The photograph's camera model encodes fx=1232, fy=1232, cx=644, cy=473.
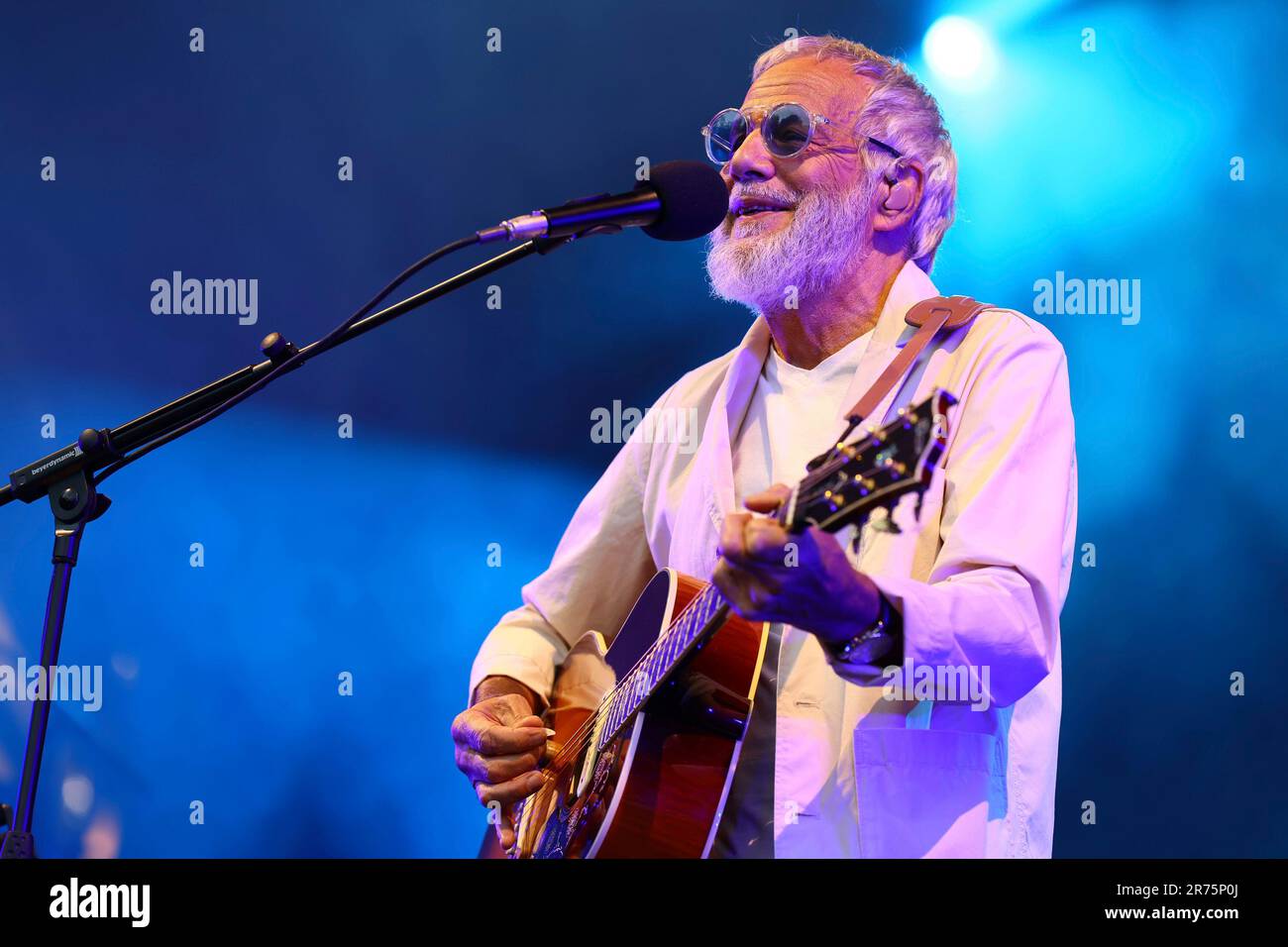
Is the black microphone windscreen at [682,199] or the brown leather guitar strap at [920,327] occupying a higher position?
the black microphone windscreen at [682,199]

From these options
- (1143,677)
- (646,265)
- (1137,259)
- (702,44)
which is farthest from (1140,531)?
(702,44)

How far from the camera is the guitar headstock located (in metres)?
1.61

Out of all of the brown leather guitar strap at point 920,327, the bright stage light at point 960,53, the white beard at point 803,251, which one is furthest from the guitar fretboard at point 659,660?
the bright stage light at point 960,53

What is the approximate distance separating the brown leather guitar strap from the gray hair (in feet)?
1.41

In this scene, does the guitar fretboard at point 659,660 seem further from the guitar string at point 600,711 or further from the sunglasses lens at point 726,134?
the sunglasses lens at point 726,134

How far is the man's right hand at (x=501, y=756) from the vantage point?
2.51 m

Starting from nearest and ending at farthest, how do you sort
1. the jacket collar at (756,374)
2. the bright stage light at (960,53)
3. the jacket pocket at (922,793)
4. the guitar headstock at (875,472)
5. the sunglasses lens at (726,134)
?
1. the guitar headstock at (875,472)
2. the jacket pocket at (922,793)
3. the jacket collar at (756,374)
4. the sunglasses lens at (726,134)
5. the bright stage light at (960,53)

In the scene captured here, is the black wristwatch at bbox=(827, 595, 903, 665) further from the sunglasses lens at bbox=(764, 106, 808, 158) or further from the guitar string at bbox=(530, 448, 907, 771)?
the sunglasses lens at bbox=(764, 106, 808, 158)

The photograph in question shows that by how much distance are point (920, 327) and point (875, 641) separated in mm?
843

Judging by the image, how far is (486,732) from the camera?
2531 mm

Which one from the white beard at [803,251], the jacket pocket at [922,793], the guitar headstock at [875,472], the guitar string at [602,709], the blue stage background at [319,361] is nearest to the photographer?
the guitar headstock at [875,472]

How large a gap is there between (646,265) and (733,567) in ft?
6.51

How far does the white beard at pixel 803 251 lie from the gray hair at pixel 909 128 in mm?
126

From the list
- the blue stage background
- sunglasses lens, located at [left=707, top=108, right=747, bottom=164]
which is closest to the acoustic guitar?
sunglasses lens, located at [left=707, top=108, right=747, bottom=164]
